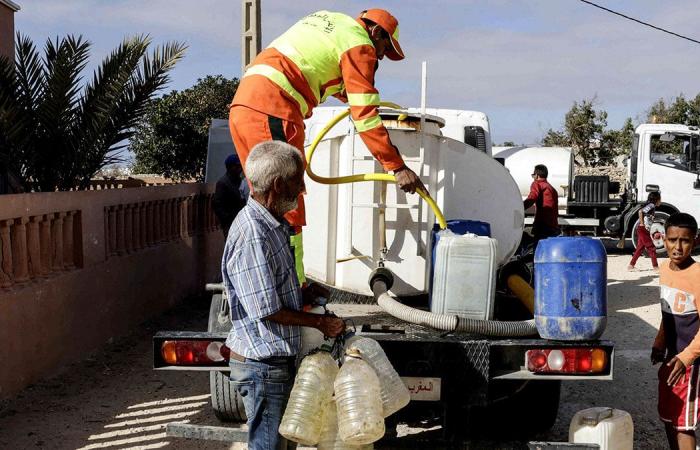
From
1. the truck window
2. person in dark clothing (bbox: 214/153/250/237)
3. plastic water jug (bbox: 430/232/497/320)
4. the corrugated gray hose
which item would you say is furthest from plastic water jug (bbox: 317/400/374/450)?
the truck window

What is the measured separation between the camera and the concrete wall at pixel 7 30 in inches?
635

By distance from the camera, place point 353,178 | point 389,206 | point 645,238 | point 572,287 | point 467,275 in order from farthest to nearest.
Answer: point 645,238
point 389,206
point 353,178
point 467,275
point 572,287

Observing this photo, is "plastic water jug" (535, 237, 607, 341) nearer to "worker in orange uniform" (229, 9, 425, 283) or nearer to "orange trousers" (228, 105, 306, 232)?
"worker in orange uniform" (229, 9, 425, 283)

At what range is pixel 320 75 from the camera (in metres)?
3.96

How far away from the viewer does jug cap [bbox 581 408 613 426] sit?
3725 millimetres

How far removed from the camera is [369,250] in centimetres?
467

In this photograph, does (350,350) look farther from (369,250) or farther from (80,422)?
(80,422)

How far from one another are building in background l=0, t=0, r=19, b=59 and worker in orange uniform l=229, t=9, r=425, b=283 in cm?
1383

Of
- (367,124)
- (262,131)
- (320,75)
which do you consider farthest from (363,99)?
(262,131)

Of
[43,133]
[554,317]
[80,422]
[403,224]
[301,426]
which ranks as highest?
[43,133]

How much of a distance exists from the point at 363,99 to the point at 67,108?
5.40 metres

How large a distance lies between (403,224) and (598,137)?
31.2 m

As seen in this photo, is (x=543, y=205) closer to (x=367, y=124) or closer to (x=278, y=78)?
(x=367, y=124)

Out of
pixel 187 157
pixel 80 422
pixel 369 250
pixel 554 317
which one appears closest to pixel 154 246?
pixel 80 422
